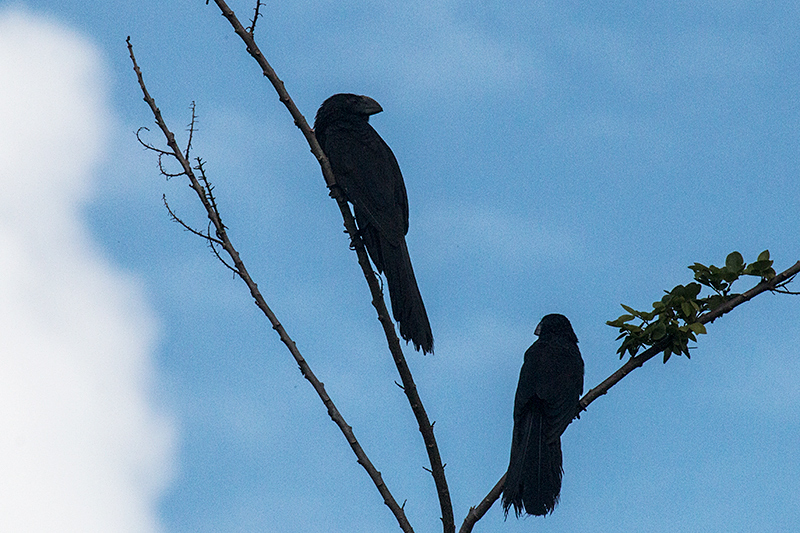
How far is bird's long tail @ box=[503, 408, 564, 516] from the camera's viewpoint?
419 centimetres

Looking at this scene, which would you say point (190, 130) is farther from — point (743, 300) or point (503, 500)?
point (743, 300)

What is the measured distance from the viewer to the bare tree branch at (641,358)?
12.1ft

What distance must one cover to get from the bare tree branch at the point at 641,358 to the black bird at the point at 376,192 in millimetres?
986

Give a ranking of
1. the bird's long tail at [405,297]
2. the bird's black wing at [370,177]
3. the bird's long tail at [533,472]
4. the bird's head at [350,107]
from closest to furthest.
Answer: the bird's long tail at [533,472], the bird's long tail at [405,297], the bird's black wing at [370,177], the bird's head at [350,107]

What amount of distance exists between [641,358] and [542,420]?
1.07 meters

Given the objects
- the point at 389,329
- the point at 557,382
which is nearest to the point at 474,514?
the point at 389,329

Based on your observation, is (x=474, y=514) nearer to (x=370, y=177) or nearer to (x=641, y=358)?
(x=641, y=358)

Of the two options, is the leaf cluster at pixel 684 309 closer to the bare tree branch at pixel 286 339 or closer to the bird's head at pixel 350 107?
the bare tree branch at pixel 286 339

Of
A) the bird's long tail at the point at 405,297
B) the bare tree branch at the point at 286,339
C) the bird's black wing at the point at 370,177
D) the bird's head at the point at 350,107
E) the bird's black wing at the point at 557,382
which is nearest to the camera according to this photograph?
the bare tree branch at the point at 286,339

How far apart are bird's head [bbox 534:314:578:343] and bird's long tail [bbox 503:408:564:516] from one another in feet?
4.32

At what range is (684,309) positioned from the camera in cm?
389

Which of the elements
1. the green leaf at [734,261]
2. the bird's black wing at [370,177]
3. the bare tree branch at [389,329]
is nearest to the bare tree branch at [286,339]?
the bare tree branch at [389,329]

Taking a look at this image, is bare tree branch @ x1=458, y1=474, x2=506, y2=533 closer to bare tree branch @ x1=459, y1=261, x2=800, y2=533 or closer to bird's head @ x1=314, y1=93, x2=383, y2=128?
bare tree branch @ x1=459, y1=261, x2=800, y2=533

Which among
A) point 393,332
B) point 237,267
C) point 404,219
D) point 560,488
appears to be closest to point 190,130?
point 237,267
